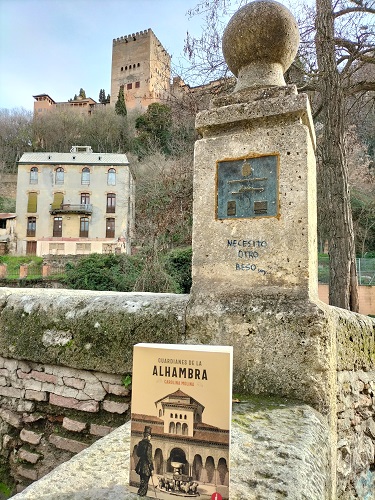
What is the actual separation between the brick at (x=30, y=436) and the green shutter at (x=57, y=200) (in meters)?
31.8

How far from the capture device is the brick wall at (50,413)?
276 centimetres

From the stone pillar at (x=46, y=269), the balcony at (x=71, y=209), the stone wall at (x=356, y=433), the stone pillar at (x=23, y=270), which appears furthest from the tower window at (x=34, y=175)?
the stone wall at (x=356, y=433)

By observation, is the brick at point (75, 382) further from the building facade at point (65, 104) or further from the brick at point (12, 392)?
the building facade at point (65, 104)

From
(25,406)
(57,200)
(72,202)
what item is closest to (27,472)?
(25,406)

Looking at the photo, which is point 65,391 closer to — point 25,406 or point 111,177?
point 25,406

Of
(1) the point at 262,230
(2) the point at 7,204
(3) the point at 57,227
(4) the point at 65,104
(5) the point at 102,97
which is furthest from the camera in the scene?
(5) the point at 102,97

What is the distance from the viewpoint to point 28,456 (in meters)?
2.91

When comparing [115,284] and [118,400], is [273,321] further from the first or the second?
[115,284]

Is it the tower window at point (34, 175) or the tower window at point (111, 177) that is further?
the tower window at point (34, 175)

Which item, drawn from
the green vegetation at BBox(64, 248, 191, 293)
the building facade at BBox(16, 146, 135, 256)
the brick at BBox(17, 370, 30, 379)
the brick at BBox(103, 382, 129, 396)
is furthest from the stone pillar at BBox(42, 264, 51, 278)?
the brick at BBox(103, 382, 129, 396)

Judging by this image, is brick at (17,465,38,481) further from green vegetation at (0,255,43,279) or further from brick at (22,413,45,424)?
green vegetation at (0,255,43,279)

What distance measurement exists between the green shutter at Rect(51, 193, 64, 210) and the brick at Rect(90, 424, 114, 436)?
106 feet

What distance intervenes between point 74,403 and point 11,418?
2.26 ft

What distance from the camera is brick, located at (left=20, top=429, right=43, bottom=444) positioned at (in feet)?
9.62
